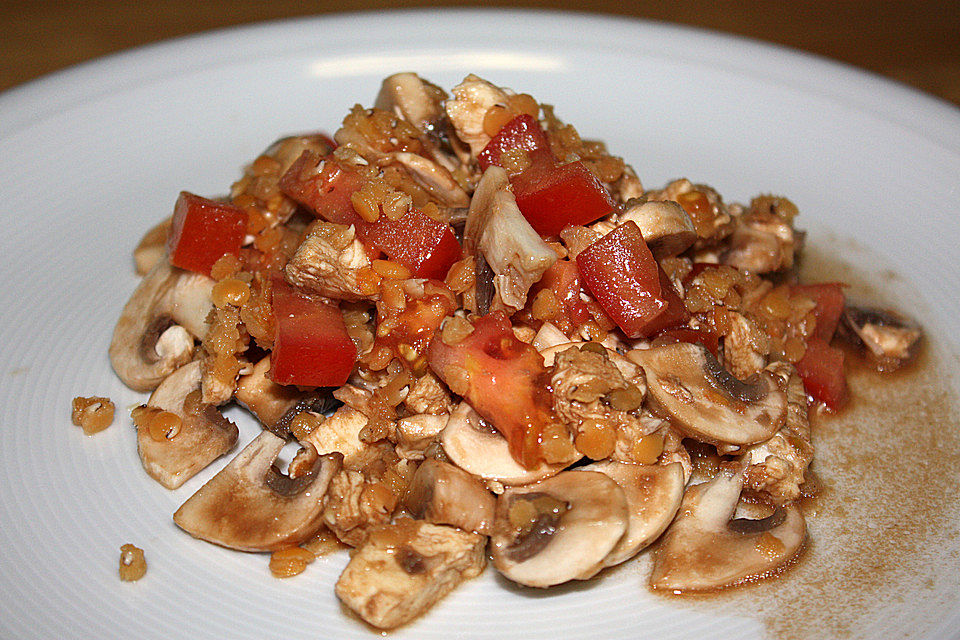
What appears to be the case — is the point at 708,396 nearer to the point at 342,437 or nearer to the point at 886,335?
the point at 886,335

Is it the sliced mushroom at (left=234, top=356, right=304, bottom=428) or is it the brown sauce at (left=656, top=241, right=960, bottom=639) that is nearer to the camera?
the brown sauce at (left=656, top=241, right=960, bottom=639)

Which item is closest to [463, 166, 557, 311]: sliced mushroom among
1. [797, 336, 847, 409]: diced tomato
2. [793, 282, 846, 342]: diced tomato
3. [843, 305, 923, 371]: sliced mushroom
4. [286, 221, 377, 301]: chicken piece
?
[286, 221, 377, 301]: chicken piece

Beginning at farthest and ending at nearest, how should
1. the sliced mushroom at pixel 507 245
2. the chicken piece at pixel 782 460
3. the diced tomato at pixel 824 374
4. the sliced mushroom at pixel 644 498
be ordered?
the diced tomato at pixel 824 374 → the chicken piece at pixel 782 460 → the sliced mushroom at pixel 507 245 → the sliced mushroom at pixel 644 498

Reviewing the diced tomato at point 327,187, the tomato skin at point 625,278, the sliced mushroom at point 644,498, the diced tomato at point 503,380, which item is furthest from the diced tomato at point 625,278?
the diced tomato at point 327,187

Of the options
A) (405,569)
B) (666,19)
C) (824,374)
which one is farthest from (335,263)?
(666,19)

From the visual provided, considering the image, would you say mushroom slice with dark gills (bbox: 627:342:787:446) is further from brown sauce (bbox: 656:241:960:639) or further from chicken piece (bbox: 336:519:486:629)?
chicken piece (bbox: 336:519:486:629)

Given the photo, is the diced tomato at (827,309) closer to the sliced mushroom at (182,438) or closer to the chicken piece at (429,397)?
the chicken piece at (429,397)

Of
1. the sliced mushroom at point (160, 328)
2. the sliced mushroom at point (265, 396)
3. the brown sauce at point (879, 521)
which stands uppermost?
the sliced mushroom at point (160, 328)
